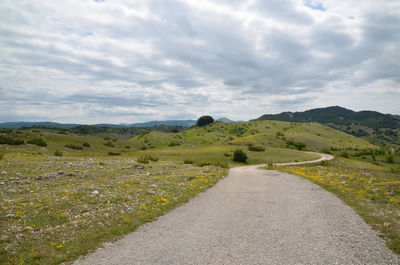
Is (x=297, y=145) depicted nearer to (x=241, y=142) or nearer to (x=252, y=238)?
(x=241, y=142)

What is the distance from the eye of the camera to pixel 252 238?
9945 millimetres

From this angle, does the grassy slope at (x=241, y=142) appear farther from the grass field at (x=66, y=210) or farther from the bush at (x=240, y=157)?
the grass field at (x=66, y=210)

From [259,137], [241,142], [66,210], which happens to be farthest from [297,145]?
[66,210]

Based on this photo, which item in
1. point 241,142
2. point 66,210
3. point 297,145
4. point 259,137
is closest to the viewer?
point 66,210

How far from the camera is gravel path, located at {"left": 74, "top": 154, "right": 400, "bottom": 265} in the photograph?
26.8 ft

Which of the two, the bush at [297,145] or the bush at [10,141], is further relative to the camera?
the bush at [297,145]

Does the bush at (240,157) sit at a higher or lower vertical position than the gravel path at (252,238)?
lower

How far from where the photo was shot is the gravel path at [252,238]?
8172mm

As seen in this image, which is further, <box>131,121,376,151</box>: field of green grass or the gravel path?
<box>131,121,376,151</box>: field of green grass

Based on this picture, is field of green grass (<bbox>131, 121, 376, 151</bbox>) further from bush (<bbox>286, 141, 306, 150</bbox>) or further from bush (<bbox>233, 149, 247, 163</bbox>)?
bush (<bbox>233, 149, 247, 163</bbox>)

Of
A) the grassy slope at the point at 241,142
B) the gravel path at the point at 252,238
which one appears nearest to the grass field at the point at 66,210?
the gravel path at the point at 252,238

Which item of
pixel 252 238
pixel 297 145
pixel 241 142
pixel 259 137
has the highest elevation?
pixel 252 238

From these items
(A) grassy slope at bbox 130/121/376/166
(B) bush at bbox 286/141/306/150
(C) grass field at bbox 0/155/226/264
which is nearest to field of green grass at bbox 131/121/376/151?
(A) grassy slope at bbox 130/121/376/166

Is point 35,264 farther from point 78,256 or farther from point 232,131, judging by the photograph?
point 232,131
